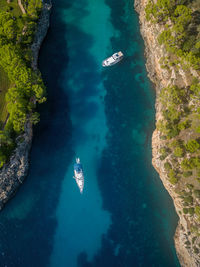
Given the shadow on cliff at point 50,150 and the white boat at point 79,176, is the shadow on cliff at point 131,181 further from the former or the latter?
A: the shadow on cliff at point 50,150

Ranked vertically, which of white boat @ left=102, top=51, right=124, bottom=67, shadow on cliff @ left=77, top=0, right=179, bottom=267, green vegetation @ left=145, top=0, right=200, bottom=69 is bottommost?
shadow on cliff @ left=77, top=0, right=179, bottom=267

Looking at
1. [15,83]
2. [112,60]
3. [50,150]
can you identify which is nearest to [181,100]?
[112,60]

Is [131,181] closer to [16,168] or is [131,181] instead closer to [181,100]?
[181,100]

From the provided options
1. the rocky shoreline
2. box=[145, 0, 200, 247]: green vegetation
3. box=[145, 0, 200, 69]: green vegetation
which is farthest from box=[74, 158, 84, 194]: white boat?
box=[145, 0, 200, 69]: green vegetation

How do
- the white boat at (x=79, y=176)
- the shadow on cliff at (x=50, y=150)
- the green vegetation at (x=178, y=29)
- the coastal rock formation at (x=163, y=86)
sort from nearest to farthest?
1. the coastal rock formation at (x=163, y=86)
2. the shadow on cliff at (x=50, y=150)
3. the white boat at (x=79, y=176)
4. the green vegetation at (x=178, y=29)

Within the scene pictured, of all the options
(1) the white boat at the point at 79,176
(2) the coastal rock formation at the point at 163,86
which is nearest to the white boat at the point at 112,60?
(2) the coastal rock formation at the point at 163,86

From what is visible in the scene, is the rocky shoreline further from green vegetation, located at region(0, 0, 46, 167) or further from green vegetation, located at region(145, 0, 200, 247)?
green vegetation, located at region(145, 0, 200, 247)
